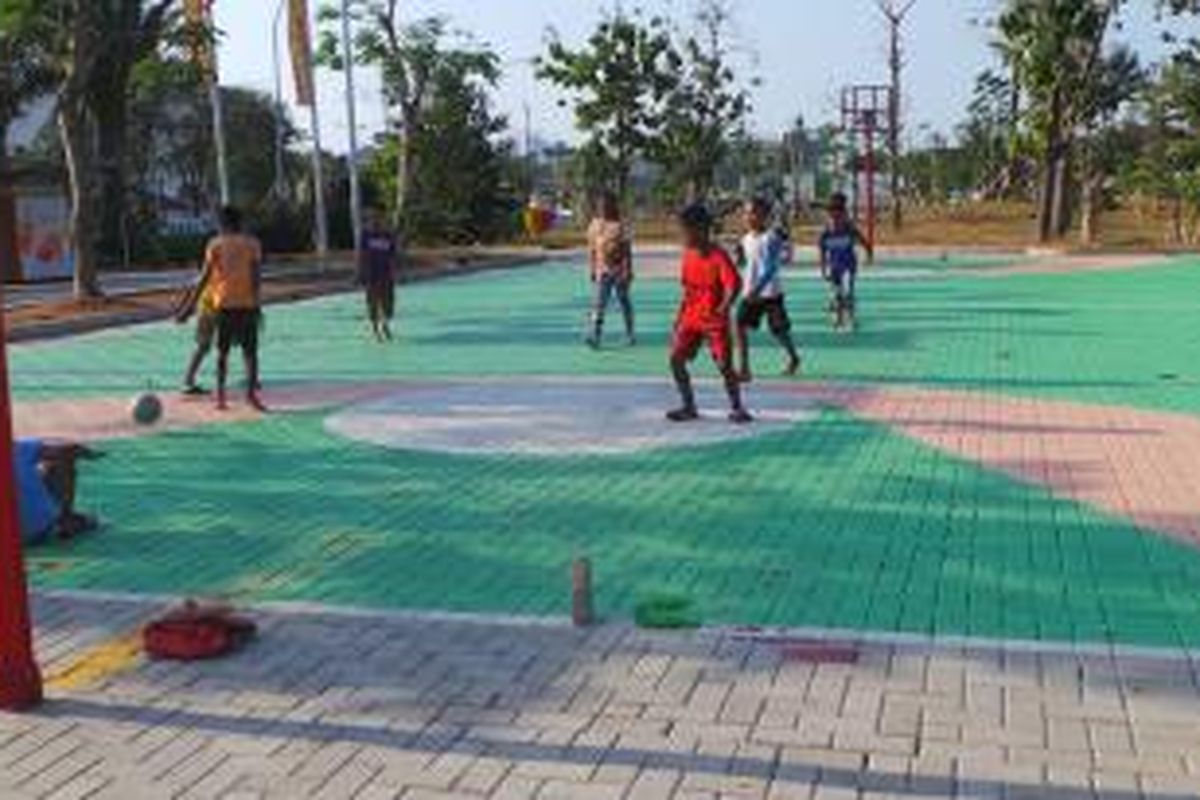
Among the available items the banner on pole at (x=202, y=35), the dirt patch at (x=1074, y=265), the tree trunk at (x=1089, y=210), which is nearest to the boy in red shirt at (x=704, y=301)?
the banner on pole at (x=202, y=35)

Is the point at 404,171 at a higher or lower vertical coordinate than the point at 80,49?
lower

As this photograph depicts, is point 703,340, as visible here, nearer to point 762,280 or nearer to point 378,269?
point 762,280

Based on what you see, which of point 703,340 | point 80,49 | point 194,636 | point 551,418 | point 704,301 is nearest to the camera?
point 194,636

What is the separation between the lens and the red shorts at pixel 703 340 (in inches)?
489

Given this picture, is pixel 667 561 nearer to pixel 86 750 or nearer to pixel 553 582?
pixel 553 582

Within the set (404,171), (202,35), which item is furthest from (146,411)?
(404,171)

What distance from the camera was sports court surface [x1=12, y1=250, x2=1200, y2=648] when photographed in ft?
25.1

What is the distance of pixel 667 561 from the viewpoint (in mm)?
8219

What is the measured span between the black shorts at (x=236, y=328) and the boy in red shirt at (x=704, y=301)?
379 centimetres

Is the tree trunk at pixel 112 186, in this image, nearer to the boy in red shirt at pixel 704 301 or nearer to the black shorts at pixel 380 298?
the black shorts at pixel 380 298

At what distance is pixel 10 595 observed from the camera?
602 centimetres

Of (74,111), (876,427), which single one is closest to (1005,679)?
(876,427)

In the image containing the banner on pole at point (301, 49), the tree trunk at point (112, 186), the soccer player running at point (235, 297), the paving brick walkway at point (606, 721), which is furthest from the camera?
the tree trunk at point (112, 186)

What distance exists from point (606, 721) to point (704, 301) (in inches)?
277
